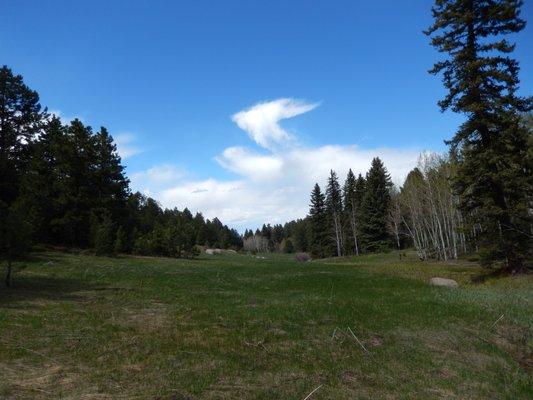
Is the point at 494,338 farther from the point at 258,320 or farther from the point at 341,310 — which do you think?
the point at 258,320

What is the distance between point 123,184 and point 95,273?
24967mm

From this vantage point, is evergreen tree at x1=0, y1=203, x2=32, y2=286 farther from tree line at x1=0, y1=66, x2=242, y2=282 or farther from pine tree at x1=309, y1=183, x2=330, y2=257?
pine tree at x1=309, y1=183, x2=330, y2=257

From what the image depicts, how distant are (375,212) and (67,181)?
5155cm

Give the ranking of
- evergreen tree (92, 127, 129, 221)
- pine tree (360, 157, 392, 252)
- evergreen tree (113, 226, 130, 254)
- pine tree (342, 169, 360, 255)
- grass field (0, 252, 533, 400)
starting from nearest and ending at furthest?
grass field (0, 252, 533, 400), evergreen tree (113, 226, 130, 254), evergreen tree (92, 127, 129, 221), pine tree (360, 157, 392, 252), pine tree (342, 169, 360, 255)

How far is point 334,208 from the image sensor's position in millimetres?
84812

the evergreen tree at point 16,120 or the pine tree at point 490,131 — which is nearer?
the pine tree at point 490,131

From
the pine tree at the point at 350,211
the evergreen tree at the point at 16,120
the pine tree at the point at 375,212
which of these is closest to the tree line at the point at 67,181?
the evergreen tree at the point at 16,120

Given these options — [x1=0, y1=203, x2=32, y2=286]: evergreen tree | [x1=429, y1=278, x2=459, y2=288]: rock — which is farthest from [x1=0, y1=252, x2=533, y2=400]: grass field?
[x1=429, y1=278, x2=459, y2=288]: rock

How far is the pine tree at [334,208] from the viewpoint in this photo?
281 ft

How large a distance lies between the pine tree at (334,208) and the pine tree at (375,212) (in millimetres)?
8870

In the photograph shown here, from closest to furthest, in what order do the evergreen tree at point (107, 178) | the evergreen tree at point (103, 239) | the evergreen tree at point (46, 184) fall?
the evergreen tree at point (103, 239)
the evergreen tree at point (46, 184)
the evergreen tree at point (107, 178)

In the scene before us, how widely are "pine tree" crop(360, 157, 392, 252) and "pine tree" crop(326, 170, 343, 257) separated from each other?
8870 mm

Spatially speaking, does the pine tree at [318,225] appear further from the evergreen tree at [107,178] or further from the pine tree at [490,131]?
the pine tree at [490,131]

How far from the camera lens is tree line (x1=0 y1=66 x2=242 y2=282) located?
1508 inches
